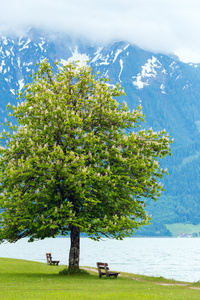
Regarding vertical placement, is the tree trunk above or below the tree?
below

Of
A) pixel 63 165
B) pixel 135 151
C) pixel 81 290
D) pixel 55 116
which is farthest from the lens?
pixel 135 151

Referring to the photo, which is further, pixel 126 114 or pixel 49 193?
pixel 126 114

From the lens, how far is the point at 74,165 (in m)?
33.3

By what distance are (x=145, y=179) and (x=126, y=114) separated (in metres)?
7.03

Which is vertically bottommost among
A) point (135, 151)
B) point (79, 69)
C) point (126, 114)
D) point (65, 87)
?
point (135, 151)

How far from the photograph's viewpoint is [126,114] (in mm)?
40750

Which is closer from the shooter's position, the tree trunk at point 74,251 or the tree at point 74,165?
the tree at point 74,165

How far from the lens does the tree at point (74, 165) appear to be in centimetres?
3416

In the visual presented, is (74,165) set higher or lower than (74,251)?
higher

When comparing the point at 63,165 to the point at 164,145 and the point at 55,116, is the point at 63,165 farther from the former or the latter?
the point at 164,145

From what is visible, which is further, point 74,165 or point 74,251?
point 74,251

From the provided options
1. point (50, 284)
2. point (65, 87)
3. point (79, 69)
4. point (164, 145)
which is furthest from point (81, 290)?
point (79, 69)

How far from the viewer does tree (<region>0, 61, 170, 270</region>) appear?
34.2m

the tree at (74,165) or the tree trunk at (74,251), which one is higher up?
the tree at (74,165)
